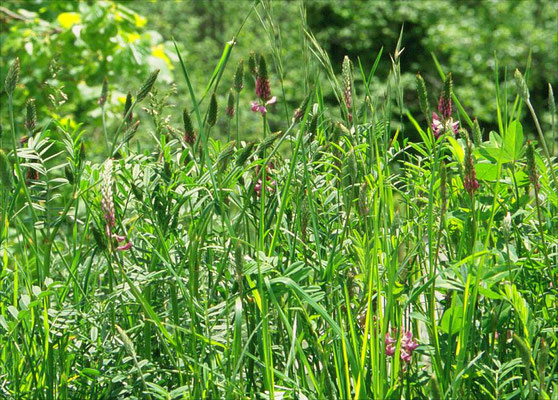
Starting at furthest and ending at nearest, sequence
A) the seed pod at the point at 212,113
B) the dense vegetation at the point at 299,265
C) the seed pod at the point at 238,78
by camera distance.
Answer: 1. the seed pod at the point at 238,78
2. the seed pod at the point at 212,113
3. the dense vegetation at the point at 299,265

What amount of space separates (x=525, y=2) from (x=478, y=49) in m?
0.78

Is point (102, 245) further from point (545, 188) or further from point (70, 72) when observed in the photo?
point (70, 72)

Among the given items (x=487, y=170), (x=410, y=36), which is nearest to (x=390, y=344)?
(x=487, y=170)

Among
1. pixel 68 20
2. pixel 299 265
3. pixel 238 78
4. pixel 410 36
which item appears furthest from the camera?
pixel 410 36

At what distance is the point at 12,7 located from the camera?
5.58 meters

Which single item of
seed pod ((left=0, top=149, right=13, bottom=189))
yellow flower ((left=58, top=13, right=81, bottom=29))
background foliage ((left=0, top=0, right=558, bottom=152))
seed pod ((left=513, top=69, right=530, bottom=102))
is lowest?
background foliage ((left=0, top=0, right=558, bottom=152))

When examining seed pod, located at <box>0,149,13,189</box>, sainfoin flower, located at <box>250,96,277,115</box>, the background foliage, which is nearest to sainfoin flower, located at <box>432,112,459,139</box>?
sainfoin flower, located at <box>250,96,277,115</box>

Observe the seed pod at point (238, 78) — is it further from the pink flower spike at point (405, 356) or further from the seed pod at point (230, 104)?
the pink flower spike at point (405, 356)

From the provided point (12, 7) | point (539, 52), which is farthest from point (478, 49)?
point (12, 7)

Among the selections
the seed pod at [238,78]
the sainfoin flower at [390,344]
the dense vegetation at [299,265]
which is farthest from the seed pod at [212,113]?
the sainfoin flower at [390,344]

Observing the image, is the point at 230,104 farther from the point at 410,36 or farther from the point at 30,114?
the point at 410,36

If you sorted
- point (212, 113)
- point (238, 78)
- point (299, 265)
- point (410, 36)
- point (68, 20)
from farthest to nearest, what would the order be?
point (410, 36) → point (68, 20) → point (238, 78) → point (212, 113) → point (299, 265)

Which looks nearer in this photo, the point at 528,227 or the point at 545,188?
the point at 545,188

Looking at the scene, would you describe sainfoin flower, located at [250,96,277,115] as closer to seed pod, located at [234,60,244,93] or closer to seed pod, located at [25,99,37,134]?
seed pod, located at [234,60,244,93]
